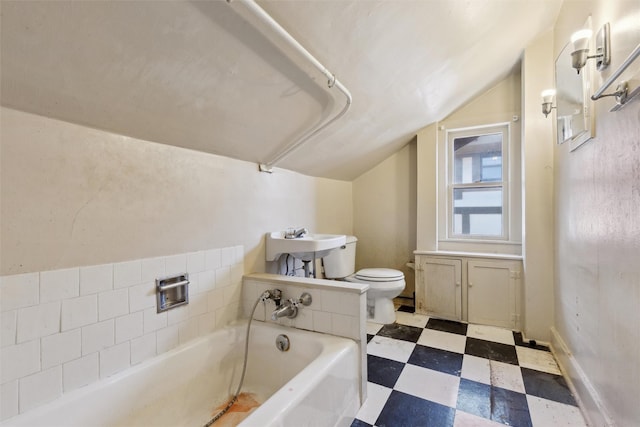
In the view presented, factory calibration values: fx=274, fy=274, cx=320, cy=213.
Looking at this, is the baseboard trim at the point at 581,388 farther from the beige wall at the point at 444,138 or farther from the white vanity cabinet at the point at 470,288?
the beige wall at the point at 444,138

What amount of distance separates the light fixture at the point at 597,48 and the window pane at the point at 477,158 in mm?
1443

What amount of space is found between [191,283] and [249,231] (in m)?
0.49

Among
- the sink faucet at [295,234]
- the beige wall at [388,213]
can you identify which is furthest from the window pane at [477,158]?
the sink faucet at [295,234]

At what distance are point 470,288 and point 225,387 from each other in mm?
2129

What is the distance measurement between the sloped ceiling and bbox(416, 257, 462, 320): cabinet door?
1.43 meters

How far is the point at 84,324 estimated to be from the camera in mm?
1061

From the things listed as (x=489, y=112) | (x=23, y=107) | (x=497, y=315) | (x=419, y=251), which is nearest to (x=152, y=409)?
(x=23, y=107)

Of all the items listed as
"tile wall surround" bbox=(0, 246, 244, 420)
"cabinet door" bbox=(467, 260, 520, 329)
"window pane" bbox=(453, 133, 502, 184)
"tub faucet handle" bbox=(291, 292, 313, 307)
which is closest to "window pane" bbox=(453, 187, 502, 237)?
"window pane" bbox=(453, 133, 502, 184)

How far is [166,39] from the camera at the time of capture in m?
0.92

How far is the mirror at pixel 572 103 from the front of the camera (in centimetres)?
137

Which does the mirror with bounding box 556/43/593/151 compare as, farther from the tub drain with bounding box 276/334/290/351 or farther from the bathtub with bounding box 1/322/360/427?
the tub drain with bounding box 276/334/290/351

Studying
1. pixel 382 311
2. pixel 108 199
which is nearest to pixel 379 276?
pixel 382 311

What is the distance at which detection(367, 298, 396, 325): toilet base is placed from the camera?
2.48m

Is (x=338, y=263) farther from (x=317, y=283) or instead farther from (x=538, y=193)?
(x=538, y=193)
